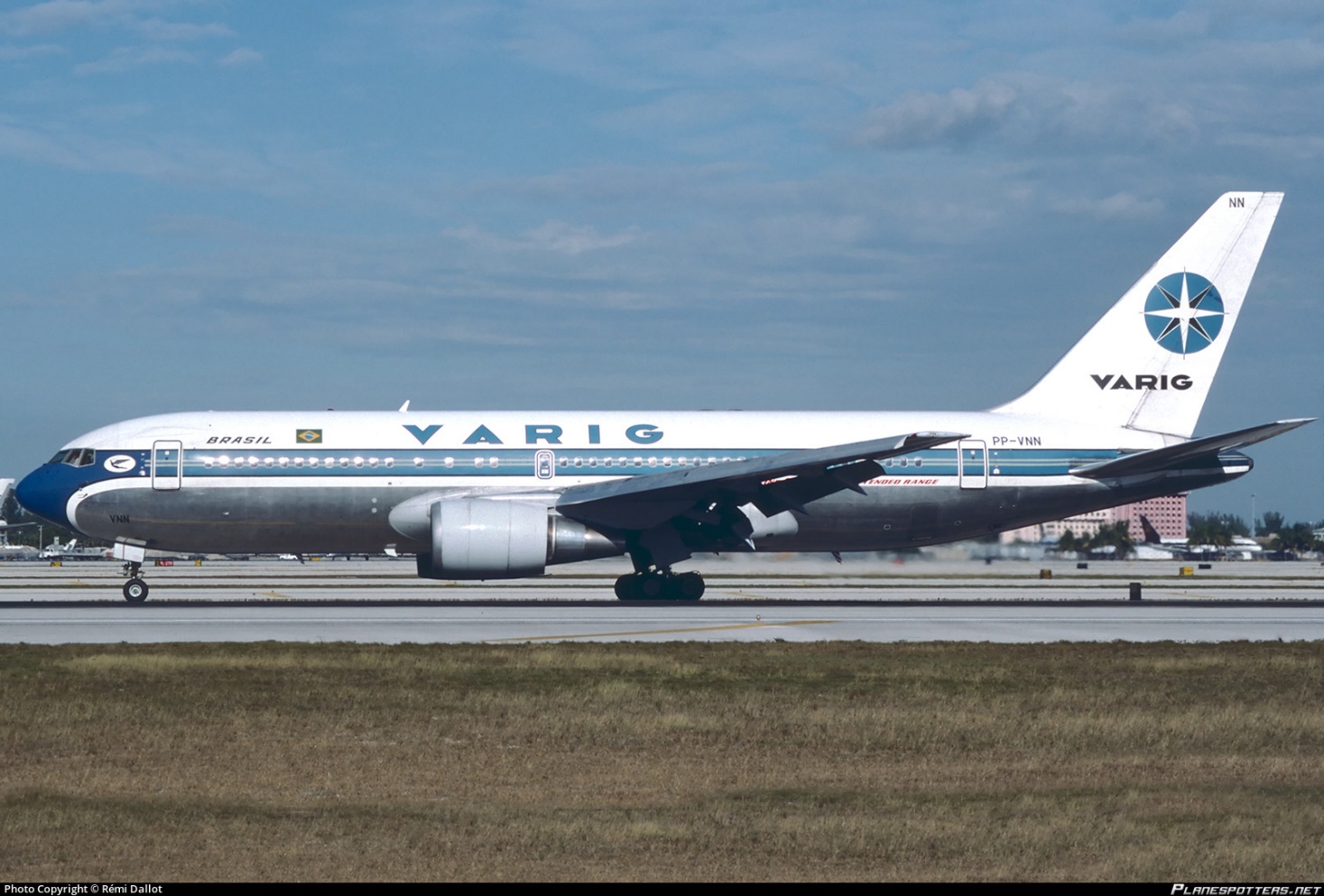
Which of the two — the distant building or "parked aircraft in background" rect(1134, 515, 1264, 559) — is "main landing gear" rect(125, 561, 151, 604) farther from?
"parked aircraft in background" rect(1134, 515, 1264, 559)

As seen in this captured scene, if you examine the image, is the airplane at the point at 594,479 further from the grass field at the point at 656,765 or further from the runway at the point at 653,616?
the grass field at the point at 656,765

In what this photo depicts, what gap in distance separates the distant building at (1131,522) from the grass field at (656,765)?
18.0 m

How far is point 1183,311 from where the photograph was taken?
31953 mm

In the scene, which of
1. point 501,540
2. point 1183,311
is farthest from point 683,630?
point 1183,311

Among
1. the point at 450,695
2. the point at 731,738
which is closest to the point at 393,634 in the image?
the point at 450,695

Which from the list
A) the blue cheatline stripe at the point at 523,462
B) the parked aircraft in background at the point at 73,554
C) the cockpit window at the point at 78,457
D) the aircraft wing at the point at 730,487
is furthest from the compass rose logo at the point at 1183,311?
the parked aircraft in background at the point at 73,554

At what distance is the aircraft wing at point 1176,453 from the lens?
87.7ft

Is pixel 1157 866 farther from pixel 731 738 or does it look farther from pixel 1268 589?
pixel 1268 589

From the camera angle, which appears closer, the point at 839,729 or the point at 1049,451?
the point at 839,729

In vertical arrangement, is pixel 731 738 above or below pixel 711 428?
below

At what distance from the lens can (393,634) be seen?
21.0 metres

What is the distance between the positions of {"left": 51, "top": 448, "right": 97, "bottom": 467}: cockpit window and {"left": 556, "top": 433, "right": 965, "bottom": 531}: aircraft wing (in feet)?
34.7

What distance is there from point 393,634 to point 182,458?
430 inches

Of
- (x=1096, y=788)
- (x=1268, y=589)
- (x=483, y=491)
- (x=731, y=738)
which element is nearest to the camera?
(x=1096, y=788)
